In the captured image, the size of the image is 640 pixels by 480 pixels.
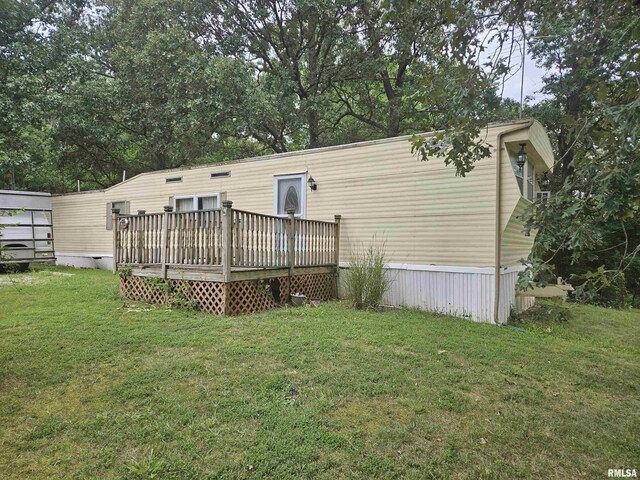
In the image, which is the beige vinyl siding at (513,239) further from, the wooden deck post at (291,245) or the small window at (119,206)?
the small window at (119,206)

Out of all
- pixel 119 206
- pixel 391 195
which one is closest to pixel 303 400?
pixel 391 195

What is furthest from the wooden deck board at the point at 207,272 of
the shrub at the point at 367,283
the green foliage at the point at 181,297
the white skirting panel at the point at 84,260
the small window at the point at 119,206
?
the white skirting panel at the point at 84,260

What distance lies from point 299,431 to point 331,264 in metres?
5.38

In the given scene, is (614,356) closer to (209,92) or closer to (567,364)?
(567,364)

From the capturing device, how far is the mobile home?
6.32 meters


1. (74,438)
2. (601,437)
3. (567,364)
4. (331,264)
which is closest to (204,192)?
(331,264)

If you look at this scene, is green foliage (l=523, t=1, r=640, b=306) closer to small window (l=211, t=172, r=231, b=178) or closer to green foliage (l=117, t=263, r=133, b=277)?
green foliage (l=117, t=263, r=133, b=277)

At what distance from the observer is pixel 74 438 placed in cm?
257

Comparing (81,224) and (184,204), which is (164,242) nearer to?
(184,204)

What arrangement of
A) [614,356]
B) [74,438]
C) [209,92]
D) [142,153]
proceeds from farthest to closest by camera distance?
1. [142,153]
2. [209,92]
3. [614,356]
4. [74,438]

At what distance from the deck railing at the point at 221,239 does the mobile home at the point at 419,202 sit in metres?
0.76

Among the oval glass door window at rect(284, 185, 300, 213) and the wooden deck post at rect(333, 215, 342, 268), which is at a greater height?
the oval glass door window at rect(284, 185, 300, 213)

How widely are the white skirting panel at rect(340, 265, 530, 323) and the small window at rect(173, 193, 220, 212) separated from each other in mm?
4817

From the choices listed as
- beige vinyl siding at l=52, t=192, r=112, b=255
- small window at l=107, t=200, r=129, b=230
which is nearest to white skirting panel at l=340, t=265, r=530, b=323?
small window at l=107, t=200, r=129, b=230
